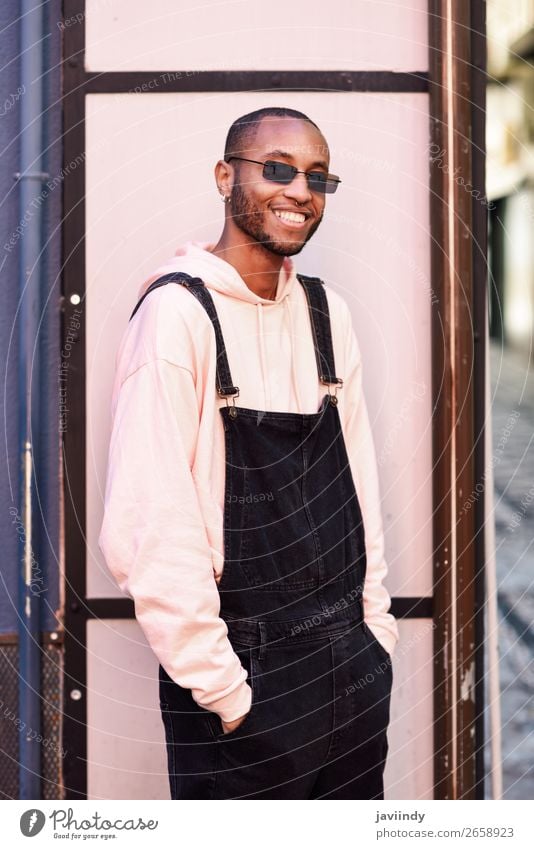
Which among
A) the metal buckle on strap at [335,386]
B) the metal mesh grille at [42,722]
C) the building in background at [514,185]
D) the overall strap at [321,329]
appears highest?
the building in background at [514,185]

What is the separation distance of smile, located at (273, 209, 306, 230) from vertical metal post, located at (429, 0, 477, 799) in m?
0.51

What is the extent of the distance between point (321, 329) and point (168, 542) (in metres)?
0.56

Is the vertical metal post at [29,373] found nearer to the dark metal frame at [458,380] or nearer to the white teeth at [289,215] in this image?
the white teeth at [289,215]

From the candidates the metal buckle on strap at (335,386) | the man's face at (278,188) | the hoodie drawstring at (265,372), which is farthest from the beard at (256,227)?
the metal buckle on strap at (335,386)

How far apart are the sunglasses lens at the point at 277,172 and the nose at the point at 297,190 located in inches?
0.5

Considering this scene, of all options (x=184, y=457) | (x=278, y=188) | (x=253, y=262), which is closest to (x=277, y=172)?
(x=278, y=188)

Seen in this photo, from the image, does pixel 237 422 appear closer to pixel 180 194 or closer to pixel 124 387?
pixel 124 387

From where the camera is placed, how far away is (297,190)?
1979 mm

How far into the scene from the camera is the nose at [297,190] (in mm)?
1978

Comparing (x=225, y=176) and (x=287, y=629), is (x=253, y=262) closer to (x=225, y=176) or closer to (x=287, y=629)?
(x=225, y=176)

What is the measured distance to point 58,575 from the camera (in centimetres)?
241

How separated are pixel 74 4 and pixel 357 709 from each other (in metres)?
1.61

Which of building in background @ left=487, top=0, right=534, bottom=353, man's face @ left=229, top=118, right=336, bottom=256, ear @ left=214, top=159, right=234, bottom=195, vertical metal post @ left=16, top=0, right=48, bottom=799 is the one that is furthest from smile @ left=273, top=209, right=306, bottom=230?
building in background @ left=487, top=0, right=534, bottom=353

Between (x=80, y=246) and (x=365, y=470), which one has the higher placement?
(x=80, y=246)
